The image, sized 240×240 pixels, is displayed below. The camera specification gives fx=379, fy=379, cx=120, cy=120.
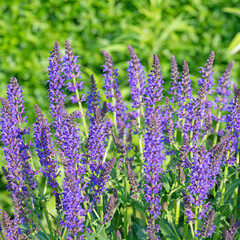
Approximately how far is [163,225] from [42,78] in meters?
4.39

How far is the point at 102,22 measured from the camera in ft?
28.2

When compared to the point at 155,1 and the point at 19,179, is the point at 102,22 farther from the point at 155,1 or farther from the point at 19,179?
the point at 19,179

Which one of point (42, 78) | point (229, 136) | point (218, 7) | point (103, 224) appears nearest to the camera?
point (103, 224)

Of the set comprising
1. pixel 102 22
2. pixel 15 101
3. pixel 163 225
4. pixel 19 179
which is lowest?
pixel 163 225

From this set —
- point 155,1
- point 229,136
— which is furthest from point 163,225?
point 155,1

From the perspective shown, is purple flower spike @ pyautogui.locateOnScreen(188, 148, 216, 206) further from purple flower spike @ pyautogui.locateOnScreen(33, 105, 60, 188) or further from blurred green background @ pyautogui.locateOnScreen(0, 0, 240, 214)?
blurred green background @ pyautogui.locateOnScreen(0, 0, 240, 214)

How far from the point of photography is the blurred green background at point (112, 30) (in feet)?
25.5

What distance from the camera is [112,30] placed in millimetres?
8367

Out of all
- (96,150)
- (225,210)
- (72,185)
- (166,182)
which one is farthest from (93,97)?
(225,210)

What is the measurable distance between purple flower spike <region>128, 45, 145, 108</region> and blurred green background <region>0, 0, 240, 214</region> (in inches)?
154

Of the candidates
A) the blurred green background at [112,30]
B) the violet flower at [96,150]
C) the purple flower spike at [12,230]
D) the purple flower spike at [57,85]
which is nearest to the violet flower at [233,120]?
the violet flower at [96,150]

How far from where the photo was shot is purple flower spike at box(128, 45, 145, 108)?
Answer: 11.7 feet

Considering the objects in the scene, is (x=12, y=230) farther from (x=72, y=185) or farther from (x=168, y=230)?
(x=168, y=230)

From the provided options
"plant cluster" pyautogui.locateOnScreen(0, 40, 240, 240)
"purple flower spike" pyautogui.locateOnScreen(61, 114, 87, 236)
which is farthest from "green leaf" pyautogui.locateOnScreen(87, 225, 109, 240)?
"purple flower spike" pyautogui.locateOnScreen(61, 114, 87, 236)
